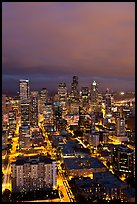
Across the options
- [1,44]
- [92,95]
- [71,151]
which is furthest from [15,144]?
[92,95]

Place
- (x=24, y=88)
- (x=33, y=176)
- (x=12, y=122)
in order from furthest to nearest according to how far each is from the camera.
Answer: (x=24, y=88) < (x=12, y=122) < (x=33, y=176)

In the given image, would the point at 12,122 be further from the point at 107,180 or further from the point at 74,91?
the point at 107,180

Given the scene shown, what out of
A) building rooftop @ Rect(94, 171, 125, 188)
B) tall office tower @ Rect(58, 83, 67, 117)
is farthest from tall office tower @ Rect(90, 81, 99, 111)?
building rooftop @ Rect(94, 171, 125, 188)

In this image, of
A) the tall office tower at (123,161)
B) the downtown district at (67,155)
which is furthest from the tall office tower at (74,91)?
the tall office tower at (123,161)

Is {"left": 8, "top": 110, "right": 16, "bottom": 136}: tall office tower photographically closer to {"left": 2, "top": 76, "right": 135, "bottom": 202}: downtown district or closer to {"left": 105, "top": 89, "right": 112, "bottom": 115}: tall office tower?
→ {"left": 2, "top": 76, "right": 135, "bottom": 202}: downtown district

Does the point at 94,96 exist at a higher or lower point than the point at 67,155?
higher

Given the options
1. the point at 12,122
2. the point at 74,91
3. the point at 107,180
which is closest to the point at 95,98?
the point at 74,91

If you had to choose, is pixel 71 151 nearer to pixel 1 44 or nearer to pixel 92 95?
pixel 1 44
